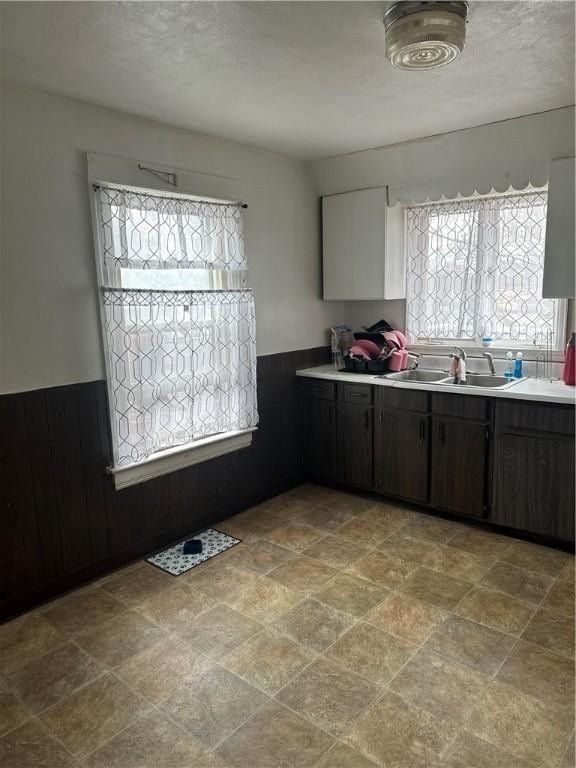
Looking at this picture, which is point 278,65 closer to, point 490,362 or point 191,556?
point 490,362

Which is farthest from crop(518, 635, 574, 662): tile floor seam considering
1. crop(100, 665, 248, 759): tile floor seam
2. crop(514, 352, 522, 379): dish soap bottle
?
crop(514, 352, 522, 379): dish soap bottle

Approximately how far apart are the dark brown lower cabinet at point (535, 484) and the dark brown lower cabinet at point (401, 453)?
0.46m

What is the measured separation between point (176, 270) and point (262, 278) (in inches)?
31.1

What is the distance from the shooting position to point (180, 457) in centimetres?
313

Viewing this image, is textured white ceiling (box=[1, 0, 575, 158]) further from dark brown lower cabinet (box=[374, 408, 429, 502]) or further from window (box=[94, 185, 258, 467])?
dark brown lower cabinet (box=[374, 408, 429, 502])

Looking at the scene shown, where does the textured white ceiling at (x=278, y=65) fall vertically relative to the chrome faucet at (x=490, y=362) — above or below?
above

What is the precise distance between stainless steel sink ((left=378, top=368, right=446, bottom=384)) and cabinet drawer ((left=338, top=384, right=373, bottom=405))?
0.54ft

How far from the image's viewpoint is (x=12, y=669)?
7.17 feet

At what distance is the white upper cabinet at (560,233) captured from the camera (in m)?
2.99

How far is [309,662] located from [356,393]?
188cm

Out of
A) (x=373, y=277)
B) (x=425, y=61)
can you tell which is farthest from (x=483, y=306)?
(x=425, y=61)

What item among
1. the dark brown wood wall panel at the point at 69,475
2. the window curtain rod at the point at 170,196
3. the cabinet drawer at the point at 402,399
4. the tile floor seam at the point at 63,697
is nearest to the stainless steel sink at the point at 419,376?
the cabinet drawer at the point at 402,399

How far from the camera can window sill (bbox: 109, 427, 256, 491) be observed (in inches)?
113

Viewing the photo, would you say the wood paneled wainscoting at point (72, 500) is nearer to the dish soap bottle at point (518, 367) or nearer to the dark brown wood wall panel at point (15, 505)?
the dark brown wood wall panel at point (15, 505)
